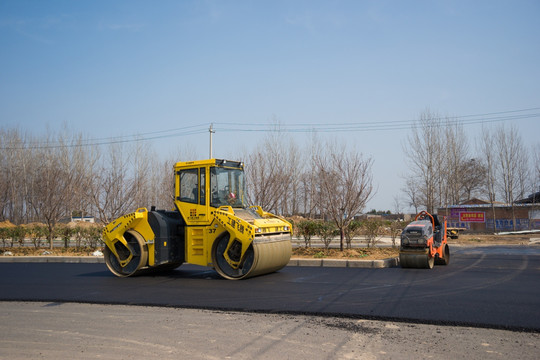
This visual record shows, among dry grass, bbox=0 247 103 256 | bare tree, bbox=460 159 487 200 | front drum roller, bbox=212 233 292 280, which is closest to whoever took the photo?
front drum roller, bbox=212 233 292 280

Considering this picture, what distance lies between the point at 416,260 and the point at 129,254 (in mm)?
7760

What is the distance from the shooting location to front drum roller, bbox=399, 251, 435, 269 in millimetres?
12906

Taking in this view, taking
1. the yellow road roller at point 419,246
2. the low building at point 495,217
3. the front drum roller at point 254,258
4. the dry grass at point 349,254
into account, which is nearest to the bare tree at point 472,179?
the low building at point 495,217

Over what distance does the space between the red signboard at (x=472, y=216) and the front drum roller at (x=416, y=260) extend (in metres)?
23.2

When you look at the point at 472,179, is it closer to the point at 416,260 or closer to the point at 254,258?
the point at 416,260

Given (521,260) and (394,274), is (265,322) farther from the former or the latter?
(521,260)

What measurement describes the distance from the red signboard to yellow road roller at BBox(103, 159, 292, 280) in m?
25.6

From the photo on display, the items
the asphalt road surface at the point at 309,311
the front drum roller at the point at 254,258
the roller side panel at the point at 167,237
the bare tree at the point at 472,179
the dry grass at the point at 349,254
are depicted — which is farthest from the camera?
the bare tree at the point at 472,179

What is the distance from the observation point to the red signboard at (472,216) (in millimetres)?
34125

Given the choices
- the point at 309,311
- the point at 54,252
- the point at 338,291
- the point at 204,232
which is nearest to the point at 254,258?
the point at 204,232

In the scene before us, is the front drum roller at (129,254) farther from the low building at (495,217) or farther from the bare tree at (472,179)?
the bare tree at (472,179)

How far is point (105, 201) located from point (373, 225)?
13666 mm

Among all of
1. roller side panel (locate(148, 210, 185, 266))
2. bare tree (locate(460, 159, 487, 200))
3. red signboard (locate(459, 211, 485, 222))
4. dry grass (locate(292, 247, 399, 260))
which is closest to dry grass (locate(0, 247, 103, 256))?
roller side panel (locate(148, 210, 185, 266))

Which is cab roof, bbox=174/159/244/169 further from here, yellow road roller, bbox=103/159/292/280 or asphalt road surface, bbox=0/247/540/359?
asphalt road surface, bbox=0/247/540/359
